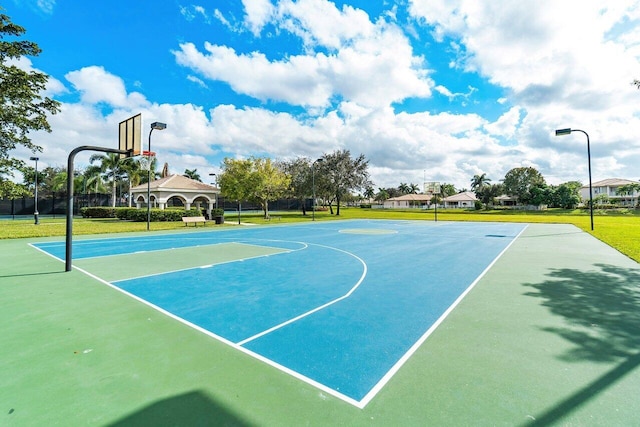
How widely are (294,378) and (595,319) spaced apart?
505 centimetres

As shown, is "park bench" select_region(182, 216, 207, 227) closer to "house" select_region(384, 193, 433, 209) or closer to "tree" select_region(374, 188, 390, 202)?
"house" select_region(384, 193, 433, 209)

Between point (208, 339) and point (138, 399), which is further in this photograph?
point (208, 339)

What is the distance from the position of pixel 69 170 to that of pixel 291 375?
8954 millimetres

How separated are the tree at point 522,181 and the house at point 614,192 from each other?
1504cm

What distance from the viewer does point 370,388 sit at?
122 inches

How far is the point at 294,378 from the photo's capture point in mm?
3293

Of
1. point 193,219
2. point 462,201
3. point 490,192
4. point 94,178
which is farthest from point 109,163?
point 462,201

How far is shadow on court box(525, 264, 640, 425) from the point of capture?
314 centimetres

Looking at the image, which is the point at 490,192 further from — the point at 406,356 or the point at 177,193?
the point at 406,356

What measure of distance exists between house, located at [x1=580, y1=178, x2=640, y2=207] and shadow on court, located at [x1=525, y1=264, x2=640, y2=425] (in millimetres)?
89132

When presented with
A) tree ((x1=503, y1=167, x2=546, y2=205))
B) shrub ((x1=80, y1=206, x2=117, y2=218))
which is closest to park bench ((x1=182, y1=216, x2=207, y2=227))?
shrub ((x1=80, y1=206, x2=117, y2=218))

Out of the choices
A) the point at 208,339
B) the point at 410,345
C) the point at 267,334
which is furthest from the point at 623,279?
the point at 208,339

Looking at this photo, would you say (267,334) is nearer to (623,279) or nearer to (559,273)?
(559,273)

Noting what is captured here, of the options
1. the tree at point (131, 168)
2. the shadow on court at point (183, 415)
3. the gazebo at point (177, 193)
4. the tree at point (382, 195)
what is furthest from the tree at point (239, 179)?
the tree at point (382, 195)
